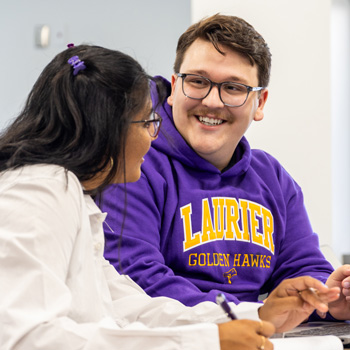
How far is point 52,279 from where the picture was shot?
101cm

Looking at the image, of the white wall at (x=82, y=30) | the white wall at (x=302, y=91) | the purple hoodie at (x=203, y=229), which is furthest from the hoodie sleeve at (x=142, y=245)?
the white wall at (x=82, y=30)

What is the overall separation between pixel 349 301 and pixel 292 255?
0.73 ft

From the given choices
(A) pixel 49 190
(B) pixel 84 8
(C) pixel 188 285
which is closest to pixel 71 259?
(A) pixel 49 190

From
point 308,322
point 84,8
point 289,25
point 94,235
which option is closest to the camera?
point 94,235

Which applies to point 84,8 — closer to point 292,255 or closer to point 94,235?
point 292,255

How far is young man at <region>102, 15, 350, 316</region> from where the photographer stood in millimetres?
1794

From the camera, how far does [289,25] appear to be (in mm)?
2742

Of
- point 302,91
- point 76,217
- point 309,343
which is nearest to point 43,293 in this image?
point 76,217

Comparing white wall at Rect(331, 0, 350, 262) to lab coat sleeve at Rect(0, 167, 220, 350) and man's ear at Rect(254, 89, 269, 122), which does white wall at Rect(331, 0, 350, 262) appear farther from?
lab coat sleeve at Rect(0, 167, 220, 350)

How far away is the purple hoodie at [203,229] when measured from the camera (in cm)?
170

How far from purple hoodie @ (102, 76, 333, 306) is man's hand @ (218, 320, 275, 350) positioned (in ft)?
1.95

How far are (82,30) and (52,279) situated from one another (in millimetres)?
3644

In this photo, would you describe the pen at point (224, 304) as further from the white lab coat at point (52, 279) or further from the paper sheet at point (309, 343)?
the paper sheet at point (309, 343)

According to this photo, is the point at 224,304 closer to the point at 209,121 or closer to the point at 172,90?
the point at 209,121
